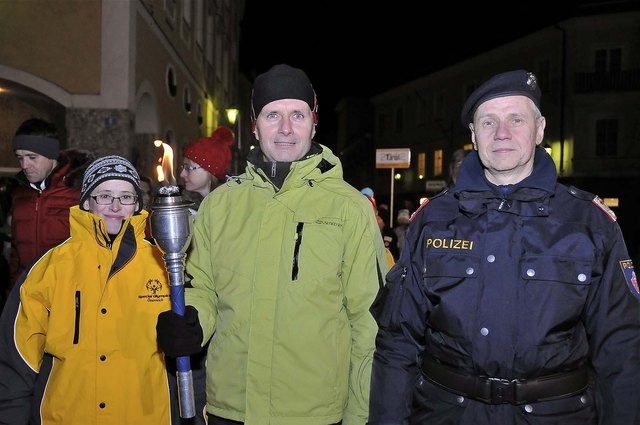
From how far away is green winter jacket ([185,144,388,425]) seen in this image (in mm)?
2867

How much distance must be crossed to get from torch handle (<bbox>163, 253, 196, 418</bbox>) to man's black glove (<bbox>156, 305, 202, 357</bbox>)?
0.04m

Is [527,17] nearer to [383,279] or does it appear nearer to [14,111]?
[14,111]

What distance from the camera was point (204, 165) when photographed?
571cm

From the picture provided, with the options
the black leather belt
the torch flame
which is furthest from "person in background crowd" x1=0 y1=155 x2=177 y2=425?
the black leather belt

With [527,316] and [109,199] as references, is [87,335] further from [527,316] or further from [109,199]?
[527,316]

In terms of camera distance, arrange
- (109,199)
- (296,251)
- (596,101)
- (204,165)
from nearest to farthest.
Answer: (296,251) → (109,199) → (204,165) → (596,101)

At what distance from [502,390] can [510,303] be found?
1.21ft

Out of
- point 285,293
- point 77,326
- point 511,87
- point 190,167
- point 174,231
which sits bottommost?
point 77,326

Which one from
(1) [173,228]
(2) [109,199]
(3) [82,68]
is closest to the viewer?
(1) [173,228]

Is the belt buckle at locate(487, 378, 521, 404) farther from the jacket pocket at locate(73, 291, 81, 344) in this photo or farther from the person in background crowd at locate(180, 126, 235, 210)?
the person in background crowd at locate(180, 126, 235, 210)

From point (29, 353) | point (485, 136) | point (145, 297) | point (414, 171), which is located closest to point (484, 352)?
point (485, 136)

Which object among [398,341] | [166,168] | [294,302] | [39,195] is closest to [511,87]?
[398,341]

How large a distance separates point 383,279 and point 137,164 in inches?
415

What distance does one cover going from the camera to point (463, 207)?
2.80 m
